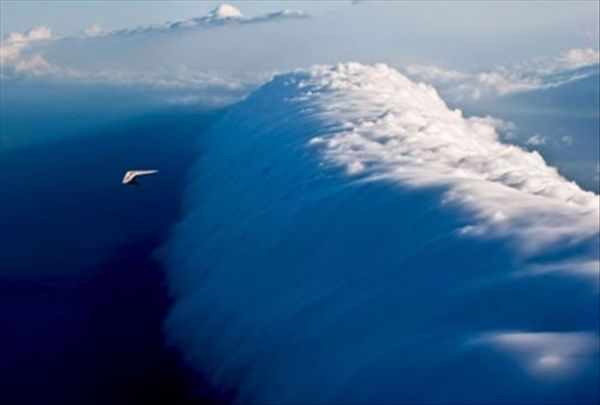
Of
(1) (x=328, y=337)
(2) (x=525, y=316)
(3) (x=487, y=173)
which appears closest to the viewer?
(2) (x=525, y=316)

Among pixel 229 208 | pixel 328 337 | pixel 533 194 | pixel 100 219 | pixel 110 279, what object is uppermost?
pixel 533 194

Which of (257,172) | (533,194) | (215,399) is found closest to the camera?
(215,399)

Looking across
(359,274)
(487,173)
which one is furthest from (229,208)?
(359,274)

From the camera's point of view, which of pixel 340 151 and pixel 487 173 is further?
pixel 340 151

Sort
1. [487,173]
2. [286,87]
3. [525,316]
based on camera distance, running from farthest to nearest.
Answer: [286,87], [487,173], [525,316]

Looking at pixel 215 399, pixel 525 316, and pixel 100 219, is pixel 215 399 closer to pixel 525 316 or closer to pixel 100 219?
pixel 525 316

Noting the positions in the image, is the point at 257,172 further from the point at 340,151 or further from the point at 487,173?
the point at 487,173

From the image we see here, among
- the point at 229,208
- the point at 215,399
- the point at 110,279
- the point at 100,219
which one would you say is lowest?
the point at 100,219

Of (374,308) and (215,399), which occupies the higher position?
(374,308)

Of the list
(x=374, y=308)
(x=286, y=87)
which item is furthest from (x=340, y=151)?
(x=286, y=87)
